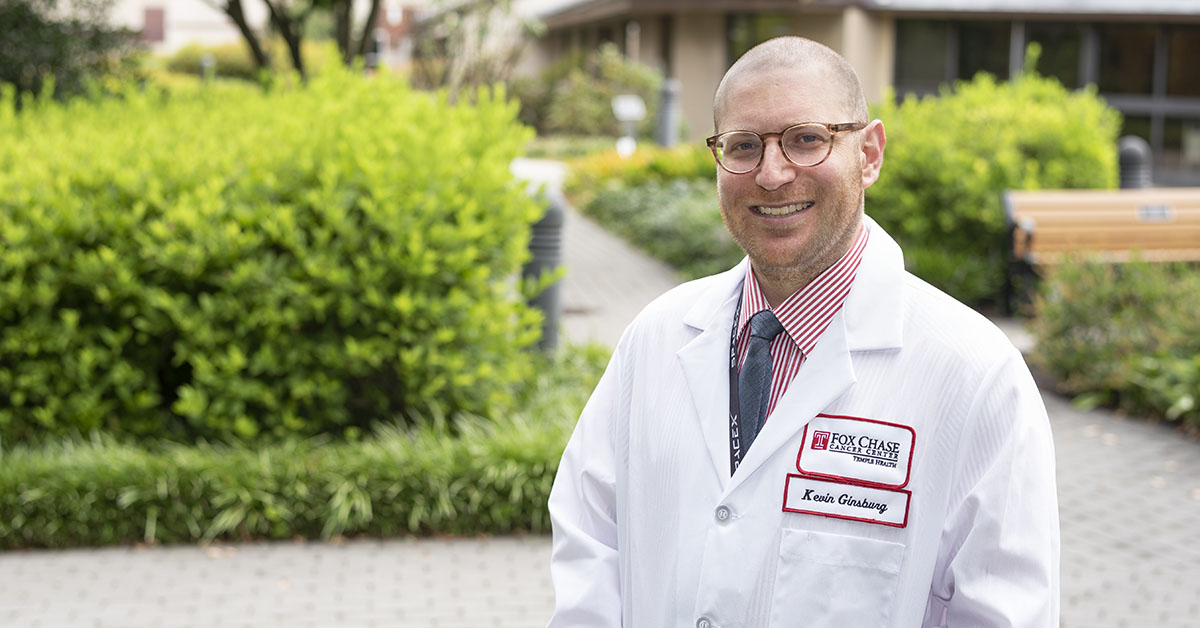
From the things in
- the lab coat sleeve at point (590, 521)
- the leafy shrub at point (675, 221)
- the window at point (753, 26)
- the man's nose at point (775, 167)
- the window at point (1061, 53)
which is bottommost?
the leafy shrub at point (675, 221)

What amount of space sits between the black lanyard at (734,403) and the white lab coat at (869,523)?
0.09 ft

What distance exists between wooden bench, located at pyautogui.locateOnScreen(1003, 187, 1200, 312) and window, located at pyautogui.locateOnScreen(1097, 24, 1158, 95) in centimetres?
1738

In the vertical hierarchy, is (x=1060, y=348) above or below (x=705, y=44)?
below

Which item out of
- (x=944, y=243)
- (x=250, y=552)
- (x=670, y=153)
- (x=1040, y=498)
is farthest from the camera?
(x=670, y=153)

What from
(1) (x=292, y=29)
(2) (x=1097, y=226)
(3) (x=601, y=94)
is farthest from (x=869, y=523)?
(3) (x=601, y=94)

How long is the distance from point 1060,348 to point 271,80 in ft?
20.8

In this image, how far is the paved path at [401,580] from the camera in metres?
4.86

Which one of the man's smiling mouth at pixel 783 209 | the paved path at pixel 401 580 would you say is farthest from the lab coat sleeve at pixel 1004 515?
the paved path at pixel 401 580

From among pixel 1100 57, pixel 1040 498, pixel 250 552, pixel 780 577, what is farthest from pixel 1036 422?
pixel 1100 57

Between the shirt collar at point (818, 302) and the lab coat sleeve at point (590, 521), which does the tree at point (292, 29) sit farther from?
the shirt collar at point (818, 302)

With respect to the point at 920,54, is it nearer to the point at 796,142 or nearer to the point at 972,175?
the point at 972,175

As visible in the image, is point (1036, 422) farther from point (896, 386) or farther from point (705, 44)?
point (705, 44)

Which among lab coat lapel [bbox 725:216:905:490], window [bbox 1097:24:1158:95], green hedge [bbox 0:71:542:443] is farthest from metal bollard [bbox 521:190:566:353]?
window [bbox 1097:24:1158:95]

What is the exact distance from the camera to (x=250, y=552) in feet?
18.0
